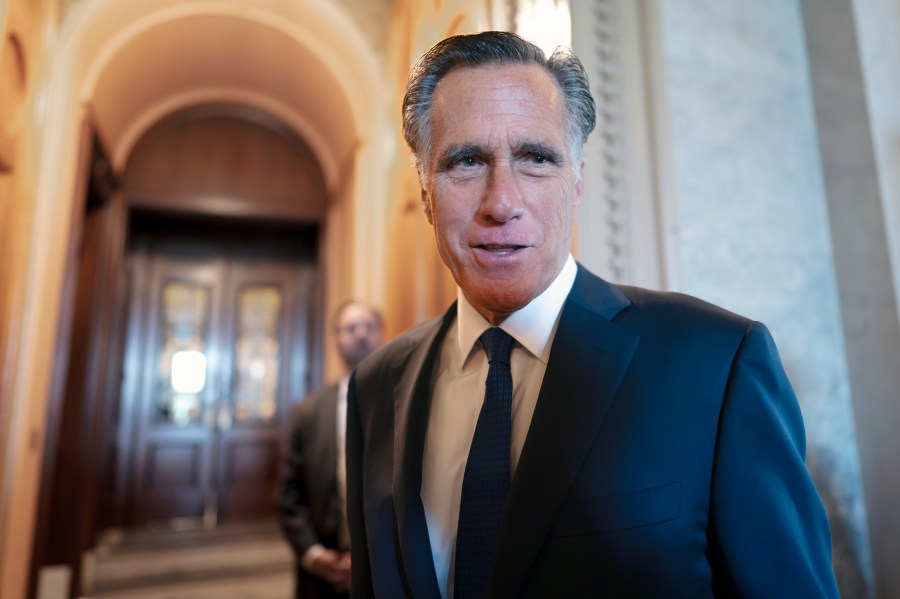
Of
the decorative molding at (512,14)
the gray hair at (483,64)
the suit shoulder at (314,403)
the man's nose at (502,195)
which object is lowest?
the suit shoulder at (314,403)

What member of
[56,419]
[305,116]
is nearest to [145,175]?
[305,116]

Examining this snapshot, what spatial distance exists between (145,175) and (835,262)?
4.68m

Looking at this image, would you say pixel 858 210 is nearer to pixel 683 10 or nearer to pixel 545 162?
pixel 683 10

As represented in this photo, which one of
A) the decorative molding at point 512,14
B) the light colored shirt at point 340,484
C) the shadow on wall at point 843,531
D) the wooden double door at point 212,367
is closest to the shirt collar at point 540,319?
the decorative molding at point 512,14

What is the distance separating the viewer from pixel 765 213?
115cm

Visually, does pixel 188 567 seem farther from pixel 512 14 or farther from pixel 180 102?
pixel 512 14

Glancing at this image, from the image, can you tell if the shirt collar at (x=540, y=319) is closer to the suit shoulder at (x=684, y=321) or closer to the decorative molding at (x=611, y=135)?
the suit shoulder at (x=684, y=321)

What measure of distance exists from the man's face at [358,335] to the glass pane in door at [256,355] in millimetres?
3509

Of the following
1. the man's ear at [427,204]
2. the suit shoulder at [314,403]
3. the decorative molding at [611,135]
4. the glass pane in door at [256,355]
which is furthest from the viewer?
the glass pane in door at [256,355]

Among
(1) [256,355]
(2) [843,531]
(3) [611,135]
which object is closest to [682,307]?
(3) [611,135]

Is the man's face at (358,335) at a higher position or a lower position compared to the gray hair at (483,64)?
lower

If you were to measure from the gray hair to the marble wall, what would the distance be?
50 centimetres

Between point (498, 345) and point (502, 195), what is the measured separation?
0.69 feet

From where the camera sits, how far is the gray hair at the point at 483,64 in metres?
0.63
